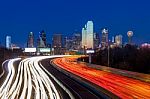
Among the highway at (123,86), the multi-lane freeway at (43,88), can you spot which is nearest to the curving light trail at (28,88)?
the multi-lane freeway at (43,88)

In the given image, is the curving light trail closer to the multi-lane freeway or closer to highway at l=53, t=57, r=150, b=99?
the multi-lane freeway

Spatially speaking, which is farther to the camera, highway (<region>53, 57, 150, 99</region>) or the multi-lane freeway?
highway (<region>53, 57, 150, 99</region>)

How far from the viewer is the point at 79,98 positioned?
35062 mm

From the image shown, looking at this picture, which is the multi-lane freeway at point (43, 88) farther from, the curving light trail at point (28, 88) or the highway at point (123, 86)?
the highway at point (123, 86)

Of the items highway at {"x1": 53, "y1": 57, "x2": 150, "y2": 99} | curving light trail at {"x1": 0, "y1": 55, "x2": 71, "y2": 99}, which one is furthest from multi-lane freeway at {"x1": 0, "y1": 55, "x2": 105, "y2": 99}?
highway at {"x1": 53, "y1": 57, "x2": 150, "y2": 99}

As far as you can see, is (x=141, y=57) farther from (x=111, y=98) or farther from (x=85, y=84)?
(x=111, y=98)

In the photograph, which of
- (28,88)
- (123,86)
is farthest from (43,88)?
(123,86)

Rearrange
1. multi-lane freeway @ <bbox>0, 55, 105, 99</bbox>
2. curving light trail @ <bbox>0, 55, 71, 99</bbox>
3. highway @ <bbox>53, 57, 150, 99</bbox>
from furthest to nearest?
highway @ <bbox>53, 57, 150, 99</bbox> < multi-lane freeway @ <bbox>0, 55, 105, 99</bbox> < curving light trail @ <bbox>0, 55, 71, 99</bbox>

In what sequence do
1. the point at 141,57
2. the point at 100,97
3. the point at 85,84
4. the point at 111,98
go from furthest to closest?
the point at 141,57 → the point at 85,84 → the point at 100,97 → the point at 111,98

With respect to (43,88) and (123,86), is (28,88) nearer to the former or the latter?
(43,88)

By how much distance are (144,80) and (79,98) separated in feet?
62.5

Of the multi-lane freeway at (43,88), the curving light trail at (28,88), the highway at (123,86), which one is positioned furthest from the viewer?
the highway at (123,86)

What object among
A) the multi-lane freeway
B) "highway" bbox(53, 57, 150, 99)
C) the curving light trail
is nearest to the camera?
the curving light trail

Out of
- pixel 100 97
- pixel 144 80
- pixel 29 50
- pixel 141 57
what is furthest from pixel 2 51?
pixel 100 97
